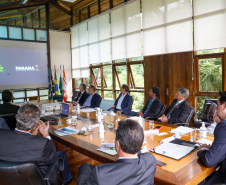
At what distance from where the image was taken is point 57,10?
28.5 ft

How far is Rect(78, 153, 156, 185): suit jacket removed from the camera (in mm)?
1132

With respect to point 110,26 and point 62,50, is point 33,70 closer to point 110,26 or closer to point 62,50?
point 62,50

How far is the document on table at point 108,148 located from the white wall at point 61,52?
7.13 m

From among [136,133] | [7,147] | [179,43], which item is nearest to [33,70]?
[179,43]

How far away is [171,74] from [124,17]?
2688 millimetres

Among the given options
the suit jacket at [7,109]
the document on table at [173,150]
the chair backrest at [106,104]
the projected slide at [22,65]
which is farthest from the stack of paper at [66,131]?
the projected slide at [22,65]

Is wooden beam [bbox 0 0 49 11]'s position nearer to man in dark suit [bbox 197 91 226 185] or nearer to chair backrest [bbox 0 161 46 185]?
chair backrest [bbox 0 161 46 185]

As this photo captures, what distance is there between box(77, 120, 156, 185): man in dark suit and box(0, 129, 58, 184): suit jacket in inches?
25.2

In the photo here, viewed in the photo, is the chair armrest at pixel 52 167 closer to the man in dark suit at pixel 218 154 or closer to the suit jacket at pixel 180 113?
the man in dark suit at pixel 218 154

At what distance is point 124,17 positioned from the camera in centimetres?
654

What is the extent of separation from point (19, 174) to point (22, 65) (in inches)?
287

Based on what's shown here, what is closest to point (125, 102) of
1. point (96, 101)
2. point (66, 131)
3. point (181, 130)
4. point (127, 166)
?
point (96, 101)

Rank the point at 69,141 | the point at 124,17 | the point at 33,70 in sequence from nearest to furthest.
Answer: the point at 69,141, the point at 124,17, the point at 33,70

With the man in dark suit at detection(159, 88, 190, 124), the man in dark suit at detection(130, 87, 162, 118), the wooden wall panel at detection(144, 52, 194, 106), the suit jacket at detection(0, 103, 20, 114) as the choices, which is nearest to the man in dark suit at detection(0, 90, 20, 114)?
the suit jacket at detection(0, 103, 20, 114)
